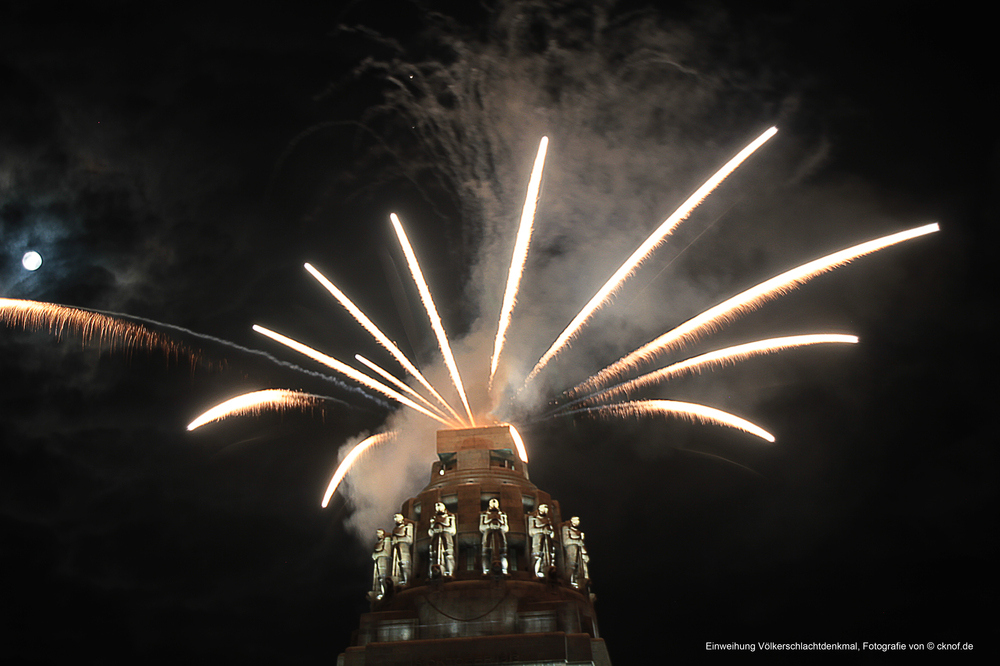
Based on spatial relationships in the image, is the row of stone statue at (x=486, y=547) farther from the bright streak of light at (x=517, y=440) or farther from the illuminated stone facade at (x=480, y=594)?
the bright streak of light at (x=517, y=440)

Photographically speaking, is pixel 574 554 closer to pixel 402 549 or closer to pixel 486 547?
pixel 486 547

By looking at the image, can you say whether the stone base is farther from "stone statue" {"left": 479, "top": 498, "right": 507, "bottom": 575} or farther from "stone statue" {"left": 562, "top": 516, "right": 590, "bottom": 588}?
"stone statue" {"left": 562, "top": 516, "right": 590, "bottom": 588}

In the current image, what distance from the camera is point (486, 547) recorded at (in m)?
35.6

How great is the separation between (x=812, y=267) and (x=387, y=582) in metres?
25.2

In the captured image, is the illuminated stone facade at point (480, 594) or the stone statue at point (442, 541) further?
the stone statue at point (442, 541)

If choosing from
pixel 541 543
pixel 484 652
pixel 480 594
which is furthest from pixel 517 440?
pixel 484 652

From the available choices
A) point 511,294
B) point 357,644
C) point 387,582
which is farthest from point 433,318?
point 357,644

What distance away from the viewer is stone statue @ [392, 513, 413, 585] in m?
36.4

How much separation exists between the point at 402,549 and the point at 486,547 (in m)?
4.59

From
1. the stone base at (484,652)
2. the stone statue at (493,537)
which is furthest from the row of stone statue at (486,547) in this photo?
the stone base at (484,652)

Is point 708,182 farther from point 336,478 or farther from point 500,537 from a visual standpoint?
point 336,478

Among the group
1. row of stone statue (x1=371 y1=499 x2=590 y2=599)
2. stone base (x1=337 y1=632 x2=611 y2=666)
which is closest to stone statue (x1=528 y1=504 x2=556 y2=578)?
row of stone statue (x1=371 y1=499 x2=590 y2=599)

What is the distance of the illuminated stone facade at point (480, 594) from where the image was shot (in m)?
31.3

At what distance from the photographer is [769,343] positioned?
109ft
